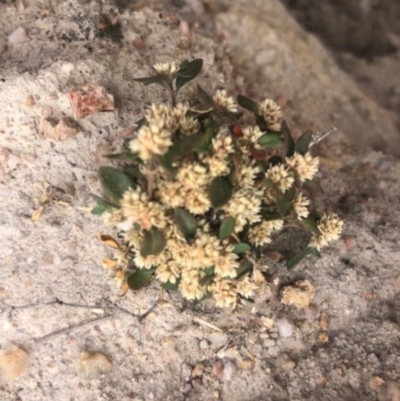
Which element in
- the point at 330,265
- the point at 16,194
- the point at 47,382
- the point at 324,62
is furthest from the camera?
the point at 324,62

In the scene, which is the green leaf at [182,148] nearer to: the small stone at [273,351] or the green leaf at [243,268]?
the green leaf at [243,268]

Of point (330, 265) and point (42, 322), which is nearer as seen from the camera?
point (42, 322)

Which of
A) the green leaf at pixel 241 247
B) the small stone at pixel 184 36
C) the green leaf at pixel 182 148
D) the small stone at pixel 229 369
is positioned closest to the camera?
the green leaf at pixel 182 148

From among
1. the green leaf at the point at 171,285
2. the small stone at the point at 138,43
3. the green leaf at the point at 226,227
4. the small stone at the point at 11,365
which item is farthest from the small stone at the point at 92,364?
the small stone at the point at 138,43

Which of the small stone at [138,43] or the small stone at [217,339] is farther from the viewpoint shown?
the small stone at [138,43]

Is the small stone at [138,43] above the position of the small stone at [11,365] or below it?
above

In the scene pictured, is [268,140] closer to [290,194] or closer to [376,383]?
[290,194]

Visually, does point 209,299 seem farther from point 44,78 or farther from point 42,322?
point 44,78

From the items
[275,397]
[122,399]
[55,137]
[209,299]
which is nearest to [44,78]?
[55,137]
